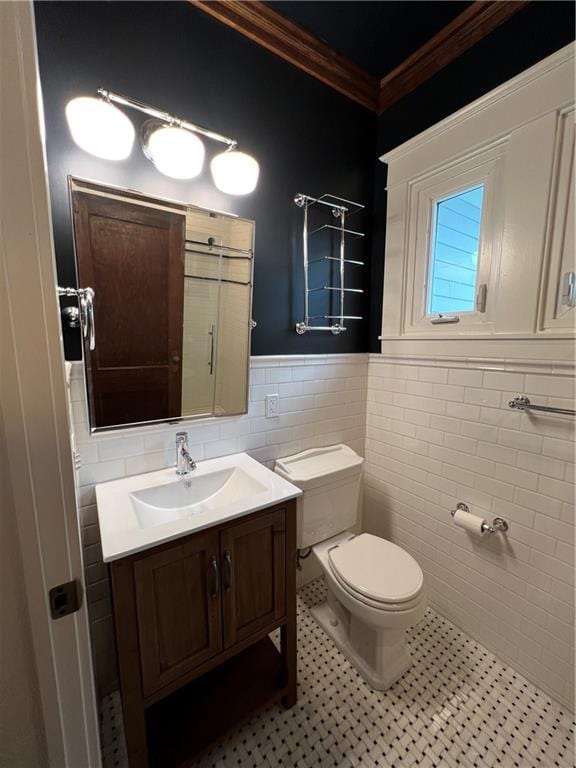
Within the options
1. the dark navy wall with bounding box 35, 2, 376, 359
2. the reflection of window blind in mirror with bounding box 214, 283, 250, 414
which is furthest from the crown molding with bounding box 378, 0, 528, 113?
the reflection of window blind in mirror with bounding box 214, 283, 250, 414

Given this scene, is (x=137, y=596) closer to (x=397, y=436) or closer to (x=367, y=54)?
(x=397, y=436)

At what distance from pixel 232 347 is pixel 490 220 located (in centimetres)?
129

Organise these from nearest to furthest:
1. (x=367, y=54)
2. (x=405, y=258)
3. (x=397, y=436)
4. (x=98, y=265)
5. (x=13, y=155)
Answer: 1. (x=13, y=155)
2. (x=98, y=265)
3. (x=367, y=54)
4. (x=405, y=258)
5. (x=397, y=436)

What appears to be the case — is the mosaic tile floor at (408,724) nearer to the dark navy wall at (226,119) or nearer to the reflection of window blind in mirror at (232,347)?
the reflection of window blind in mirror at (232,347)

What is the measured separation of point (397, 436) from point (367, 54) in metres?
1.99

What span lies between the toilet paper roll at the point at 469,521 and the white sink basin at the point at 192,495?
0.97 metres

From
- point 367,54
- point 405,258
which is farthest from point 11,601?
point 367,54

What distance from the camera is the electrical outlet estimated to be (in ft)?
5.47

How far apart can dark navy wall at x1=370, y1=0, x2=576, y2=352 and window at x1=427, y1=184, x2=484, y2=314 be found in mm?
314

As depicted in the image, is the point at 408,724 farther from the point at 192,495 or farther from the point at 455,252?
the point at 455,252

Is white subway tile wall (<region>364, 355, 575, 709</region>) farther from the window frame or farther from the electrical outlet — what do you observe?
the electrical outlet

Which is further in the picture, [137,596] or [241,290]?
[241,290]

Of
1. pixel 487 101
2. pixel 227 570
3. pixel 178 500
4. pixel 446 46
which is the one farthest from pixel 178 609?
pixel 446 46

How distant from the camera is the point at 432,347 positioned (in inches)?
65.9
